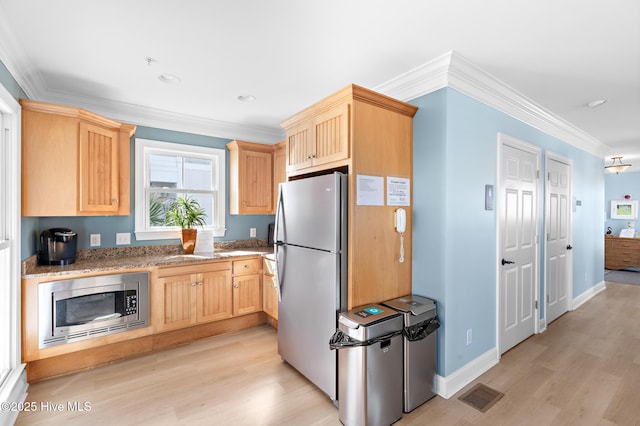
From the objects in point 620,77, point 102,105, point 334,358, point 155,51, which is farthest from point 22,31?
point 620,77

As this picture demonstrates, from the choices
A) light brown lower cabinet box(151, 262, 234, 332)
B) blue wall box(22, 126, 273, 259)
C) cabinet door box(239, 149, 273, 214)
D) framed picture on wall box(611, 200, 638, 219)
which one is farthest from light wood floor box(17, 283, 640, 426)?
framed picture on wall box(611, 200, 638, 219)

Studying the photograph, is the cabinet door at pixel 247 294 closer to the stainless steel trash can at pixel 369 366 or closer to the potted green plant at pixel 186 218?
the potted green plant at pixel 186 218

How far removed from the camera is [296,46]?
2.11m

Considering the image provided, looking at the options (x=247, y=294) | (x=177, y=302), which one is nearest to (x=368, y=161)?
(x=247, y=294)

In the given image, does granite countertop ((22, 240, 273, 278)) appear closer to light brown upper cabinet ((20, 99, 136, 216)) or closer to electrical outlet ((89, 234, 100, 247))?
electrical outlet ((89, 234, 100, 247))

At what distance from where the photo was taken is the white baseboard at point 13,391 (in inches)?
76.3

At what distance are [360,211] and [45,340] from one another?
2739mm

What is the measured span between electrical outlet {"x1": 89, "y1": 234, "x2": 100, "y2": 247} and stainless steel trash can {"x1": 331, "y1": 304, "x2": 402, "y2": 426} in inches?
108

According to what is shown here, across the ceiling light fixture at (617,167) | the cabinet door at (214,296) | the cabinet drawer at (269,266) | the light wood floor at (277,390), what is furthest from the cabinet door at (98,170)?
the ceiling light fixture at (617,167)

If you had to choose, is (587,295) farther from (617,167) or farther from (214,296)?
(214,296)

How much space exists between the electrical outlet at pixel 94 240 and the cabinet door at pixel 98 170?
0.41 meters

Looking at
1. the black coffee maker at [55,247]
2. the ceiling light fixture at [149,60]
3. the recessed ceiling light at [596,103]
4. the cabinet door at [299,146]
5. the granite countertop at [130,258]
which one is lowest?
the granite countertop at [130,258]

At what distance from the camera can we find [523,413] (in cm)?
210

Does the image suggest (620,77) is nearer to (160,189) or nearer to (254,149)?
(254,149)
